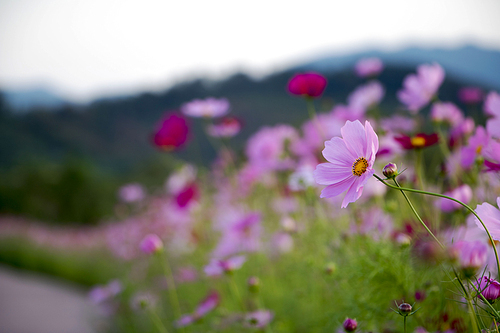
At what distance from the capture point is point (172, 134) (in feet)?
4.02

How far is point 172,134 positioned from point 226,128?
0.21 meters

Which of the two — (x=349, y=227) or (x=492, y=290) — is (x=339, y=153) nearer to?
(x=492, y=290)

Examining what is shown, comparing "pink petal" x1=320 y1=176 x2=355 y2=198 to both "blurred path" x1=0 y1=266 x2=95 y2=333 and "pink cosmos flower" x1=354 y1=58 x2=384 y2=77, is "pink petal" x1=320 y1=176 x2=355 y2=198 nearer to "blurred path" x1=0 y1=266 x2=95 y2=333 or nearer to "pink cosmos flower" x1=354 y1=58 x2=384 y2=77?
"pink cosmos flower" x1=354 y1=58 x2=384 y2=77

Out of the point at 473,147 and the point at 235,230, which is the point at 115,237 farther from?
the point at 473,147

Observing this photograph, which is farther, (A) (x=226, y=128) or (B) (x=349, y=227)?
(A) (x=226, y=128)

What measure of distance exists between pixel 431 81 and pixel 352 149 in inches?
22.7

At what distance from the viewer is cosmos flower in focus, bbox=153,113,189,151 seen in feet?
4.02

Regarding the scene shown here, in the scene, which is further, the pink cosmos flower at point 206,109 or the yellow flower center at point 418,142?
the pink cosmos flower at point 206,109

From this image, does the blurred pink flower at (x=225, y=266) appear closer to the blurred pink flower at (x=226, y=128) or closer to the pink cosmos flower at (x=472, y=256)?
the pink cosmos flower at (x=472, y=256)

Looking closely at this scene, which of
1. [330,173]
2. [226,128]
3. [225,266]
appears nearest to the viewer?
[330,173]

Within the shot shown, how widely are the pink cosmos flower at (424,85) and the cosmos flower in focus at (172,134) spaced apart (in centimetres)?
76

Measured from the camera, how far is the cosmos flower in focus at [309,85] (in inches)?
33.7

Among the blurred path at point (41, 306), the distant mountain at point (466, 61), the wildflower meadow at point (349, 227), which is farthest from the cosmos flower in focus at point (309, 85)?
the blurred path at point (41, 306)

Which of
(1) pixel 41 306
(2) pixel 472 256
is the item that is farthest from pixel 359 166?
(1) pixel 41 306
